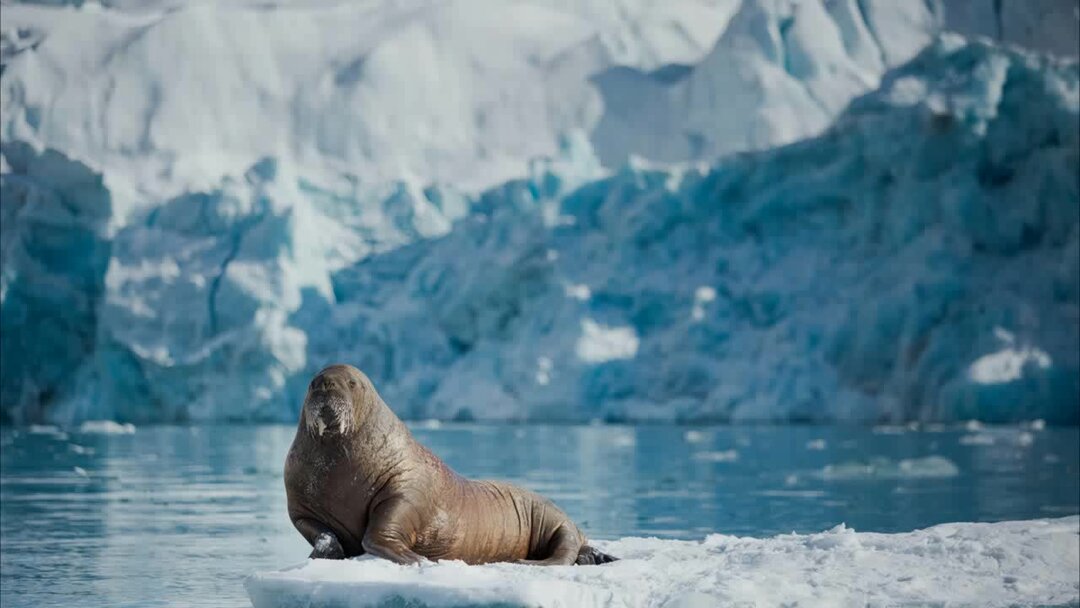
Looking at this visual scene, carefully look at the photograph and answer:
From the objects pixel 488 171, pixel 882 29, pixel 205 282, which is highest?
pixel 882 29

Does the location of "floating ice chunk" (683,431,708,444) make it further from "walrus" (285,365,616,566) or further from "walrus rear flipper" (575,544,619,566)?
"walrus" (285,365,616,566)

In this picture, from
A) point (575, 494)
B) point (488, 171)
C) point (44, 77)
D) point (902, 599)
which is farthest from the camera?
point (488, 171)

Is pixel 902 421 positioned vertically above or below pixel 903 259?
below

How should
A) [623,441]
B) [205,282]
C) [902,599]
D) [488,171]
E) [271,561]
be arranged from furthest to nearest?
[488,171], [205,282], [623,441], [271,561], [902,599]

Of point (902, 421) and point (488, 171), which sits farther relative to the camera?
point (488, 171)

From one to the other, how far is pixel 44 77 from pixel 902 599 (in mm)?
33620

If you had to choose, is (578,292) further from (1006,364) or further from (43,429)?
(43,429)

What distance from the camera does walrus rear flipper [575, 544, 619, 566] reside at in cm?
525

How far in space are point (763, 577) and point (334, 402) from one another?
1.54 metres

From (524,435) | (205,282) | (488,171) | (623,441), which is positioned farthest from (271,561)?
(488,171)

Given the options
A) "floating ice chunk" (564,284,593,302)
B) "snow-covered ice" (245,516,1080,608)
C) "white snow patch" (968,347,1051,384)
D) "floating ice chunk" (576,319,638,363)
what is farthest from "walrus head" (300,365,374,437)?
"floating ice chunk" (564,284,593,302)

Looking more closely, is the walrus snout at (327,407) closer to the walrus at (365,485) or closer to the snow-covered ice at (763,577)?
the walrus at (365,485)

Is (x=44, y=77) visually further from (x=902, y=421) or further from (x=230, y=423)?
(x=902, y=421)

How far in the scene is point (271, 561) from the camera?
7273 millimetres
